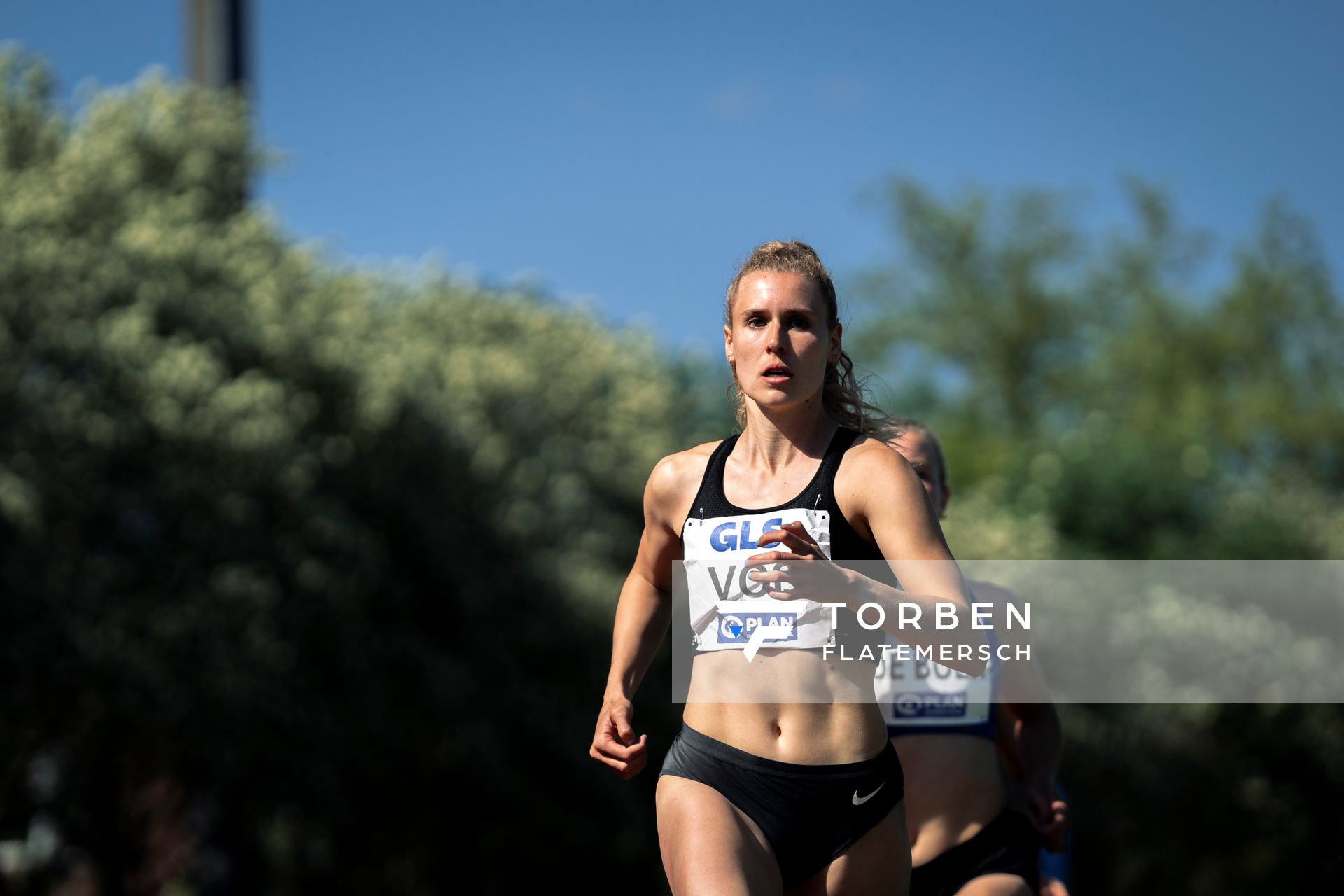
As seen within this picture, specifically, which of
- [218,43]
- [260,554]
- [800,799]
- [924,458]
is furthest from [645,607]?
[218,43]

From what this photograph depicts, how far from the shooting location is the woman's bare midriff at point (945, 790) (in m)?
4.58

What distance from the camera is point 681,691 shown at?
350 centimetres

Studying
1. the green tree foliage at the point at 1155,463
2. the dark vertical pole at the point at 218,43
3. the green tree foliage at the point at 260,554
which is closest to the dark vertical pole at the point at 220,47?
the dark vertical pole at the point at 218,43

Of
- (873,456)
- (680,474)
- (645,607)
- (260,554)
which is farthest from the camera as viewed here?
(260,554)

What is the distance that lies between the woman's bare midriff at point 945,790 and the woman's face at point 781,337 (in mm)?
1625

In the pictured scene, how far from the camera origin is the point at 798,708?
3408mm

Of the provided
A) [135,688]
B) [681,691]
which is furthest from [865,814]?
[135,688]

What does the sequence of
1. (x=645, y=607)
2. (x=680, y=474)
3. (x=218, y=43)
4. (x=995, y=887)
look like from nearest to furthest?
(x=680, y=474) → (x=645, y=607) → (x=995, y=887) → (x=218, y=43)

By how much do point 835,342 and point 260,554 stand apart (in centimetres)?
1293

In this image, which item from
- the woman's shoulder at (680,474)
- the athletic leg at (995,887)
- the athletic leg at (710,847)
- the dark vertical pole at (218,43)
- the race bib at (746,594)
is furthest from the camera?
the dark vertical pole at (218,43)

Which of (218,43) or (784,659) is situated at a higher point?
(218,43)

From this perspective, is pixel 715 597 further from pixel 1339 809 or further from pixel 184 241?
pixel 1339 809

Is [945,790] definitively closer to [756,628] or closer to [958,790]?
[958,790]

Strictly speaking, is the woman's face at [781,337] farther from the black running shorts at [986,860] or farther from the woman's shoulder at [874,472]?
the black running shorts at [986,860]
